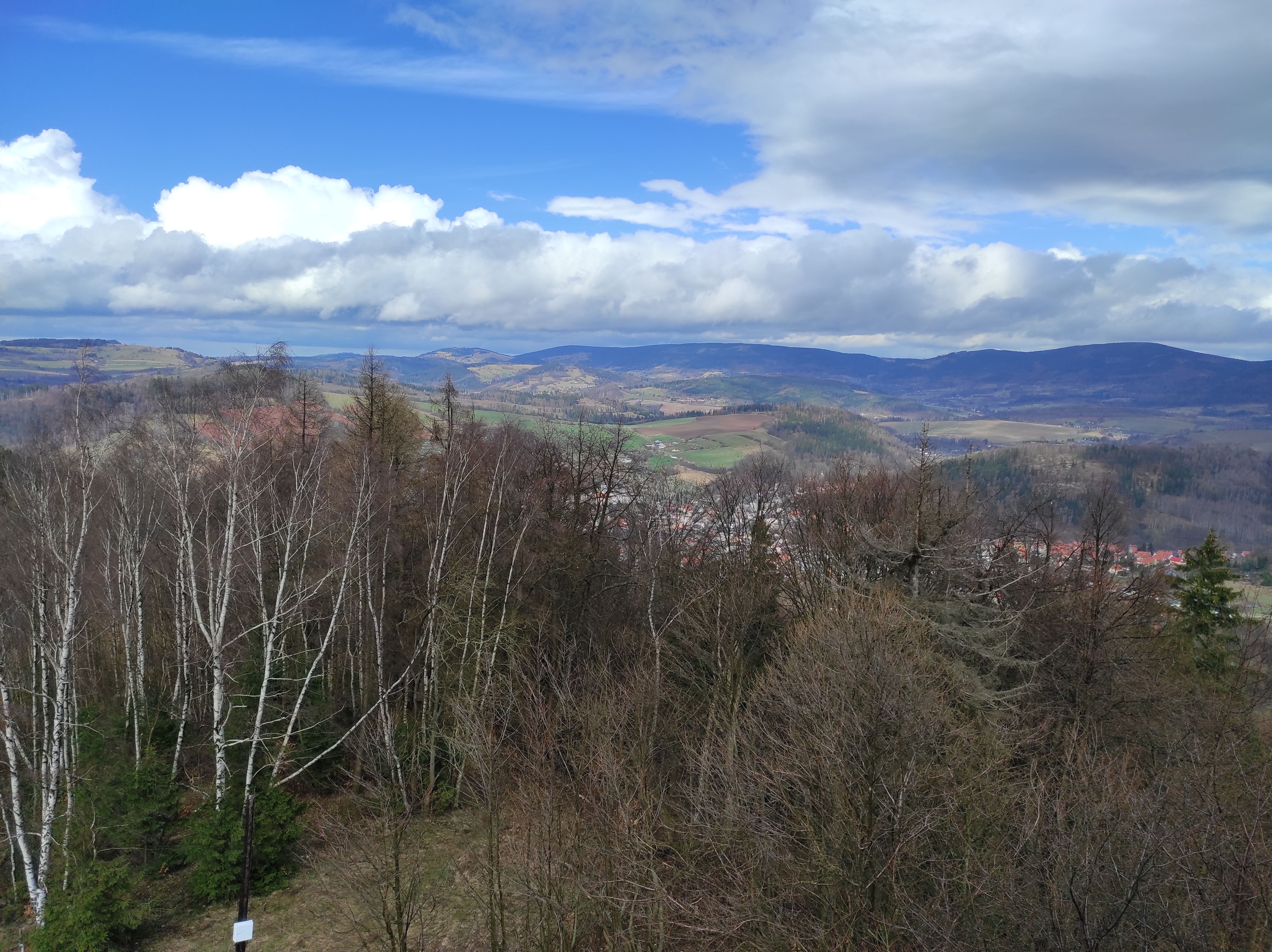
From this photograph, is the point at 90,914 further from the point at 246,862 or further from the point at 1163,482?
the point at 1163,482

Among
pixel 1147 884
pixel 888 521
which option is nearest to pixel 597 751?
pixel 1147 884

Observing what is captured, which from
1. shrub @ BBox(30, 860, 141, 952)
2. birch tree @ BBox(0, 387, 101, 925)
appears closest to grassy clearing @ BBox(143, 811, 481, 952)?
shrub @ BBox(30, 860, 141, 952)

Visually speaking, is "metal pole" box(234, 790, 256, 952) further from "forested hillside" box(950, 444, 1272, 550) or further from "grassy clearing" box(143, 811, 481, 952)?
"forested hillside" box(950, 444, 1272, 550)

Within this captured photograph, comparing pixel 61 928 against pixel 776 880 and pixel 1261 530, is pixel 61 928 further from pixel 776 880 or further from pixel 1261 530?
pixel 1261 530

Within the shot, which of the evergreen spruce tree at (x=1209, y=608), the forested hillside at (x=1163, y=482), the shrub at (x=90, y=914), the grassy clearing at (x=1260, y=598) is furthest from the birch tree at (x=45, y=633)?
the forested hillside at (x=1163, y=482)

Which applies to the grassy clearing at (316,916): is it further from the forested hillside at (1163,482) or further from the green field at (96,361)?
the forested hillside at (1163,482)
